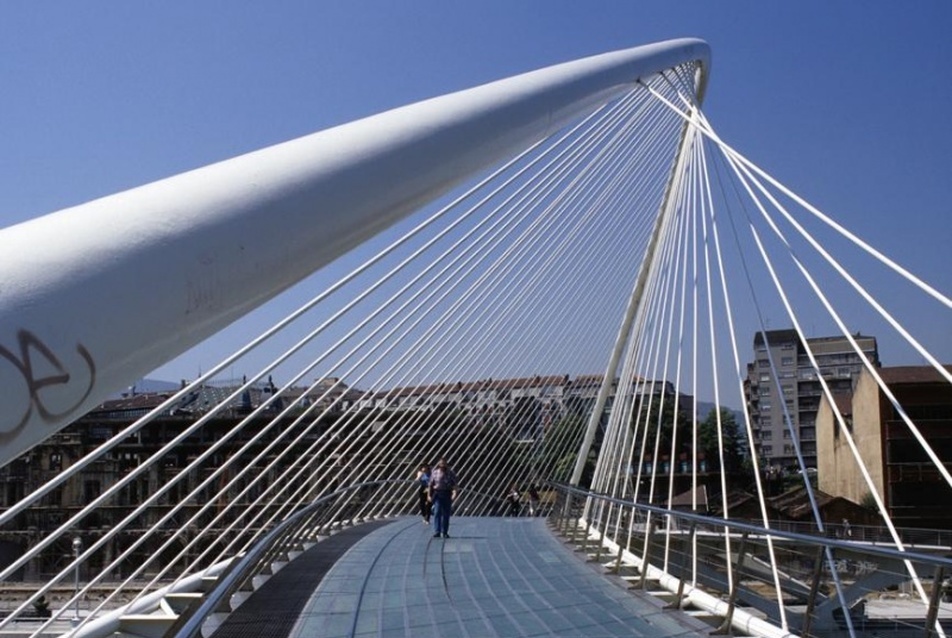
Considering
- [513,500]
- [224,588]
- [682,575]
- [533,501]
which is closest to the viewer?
[224,588]

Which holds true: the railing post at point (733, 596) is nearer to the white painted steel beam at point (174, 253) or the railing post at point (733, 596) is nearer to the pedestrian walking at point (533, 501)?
the white painted steel beam at point (174, 253)

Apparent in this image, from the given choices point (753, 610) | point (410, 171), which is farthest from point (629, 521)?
point (410, 171)

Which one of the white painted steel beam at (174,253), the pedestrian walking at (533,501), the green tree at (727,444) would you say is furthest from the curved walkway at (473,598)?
the green tree at (727,444)

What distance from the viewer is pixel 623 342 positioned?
17.8 m

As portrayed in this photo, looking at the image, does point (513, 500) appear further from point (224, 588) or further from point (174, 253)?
point (174, 253)

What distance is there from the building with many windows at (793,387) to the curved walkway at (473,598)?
2374 inches

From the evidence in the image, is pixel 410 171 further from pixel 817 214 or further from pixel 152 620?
pixel 817 214

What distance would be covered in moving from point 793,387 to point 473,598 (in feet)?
256

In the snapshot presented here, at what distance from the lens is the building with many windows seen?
76125 millimetres

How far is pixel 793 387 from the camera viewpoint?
274 ft

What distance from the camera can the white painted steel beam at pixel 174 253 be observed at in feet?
7.07

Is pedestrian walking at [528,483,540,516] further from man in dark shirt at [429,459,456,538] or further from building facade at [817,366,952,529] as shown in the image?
man in dark shirt at [429,459,456,538]

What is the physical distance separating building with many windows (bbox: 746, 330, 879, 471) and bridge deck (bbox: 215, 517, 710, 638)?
60.4m

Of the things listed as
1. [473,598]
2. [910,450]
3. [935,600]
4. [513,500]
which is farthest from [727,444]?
[935,600]
